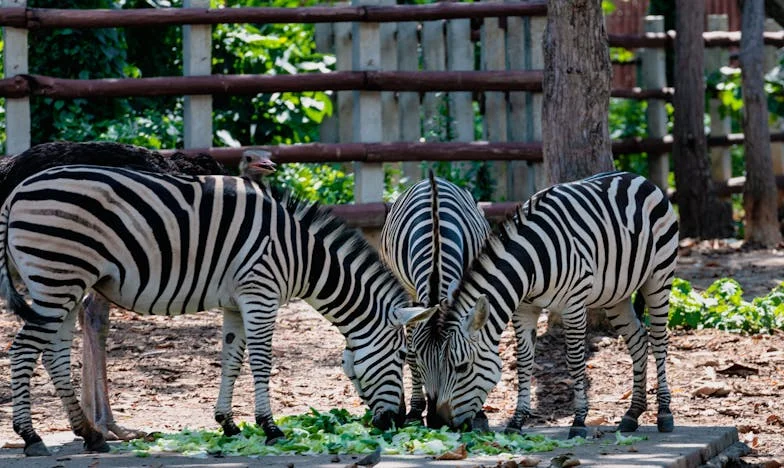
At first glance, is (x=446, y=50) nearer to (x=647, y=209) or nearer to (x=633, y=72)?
(x=647, y=209)

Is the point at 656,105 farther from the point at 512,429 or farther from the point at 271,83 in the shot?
the point at 512,429

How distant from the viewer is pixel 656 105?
1514cm

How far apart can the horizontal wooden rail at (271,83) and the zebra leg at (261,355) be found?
17.5 feet

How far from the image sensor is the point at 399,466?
5.84 meters

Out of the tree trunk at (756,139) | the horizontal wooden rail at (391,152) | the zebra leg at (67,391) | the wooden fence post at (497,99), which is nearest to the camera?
the zebra leg at (67,391)

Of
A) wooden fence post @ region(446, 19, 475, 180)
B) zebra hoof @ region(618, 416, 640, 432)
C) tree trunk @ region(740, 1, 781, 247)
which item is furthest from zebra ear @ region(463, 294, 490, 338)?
tree trunk @ region(740, 1, 781, 247)

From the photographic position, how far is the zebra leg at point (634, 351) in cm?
729

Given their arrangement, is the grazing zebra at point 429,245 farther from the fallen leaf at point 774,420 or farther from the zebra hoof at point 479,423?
the fallen leaf at point 774,420

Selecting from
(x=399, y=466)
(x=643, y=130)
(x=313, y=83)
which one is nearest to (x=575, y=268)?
(x=399, y=466)

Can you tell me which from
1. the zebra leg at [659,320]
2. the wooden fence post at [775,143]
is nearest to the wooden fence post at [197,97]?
the zebra leg at [659,320]

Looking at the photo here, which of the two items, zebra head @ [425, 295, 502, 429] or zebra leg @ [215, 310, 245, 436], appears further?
zebra leg @ [215, 310, 245, 436]

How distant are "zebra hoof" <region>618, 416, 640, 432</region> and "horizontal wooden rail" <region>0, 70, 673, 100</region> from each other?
5.52m

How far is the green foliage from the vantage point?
9930 millimetres

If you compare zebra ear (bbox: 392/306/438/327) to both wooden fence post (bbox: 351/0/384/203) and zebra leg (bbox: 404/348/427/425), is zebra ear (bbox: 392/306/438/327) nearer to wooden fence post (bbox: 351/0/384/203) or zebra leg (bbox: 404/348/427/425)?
zebra leg (bbox: 404/348/427/425)
